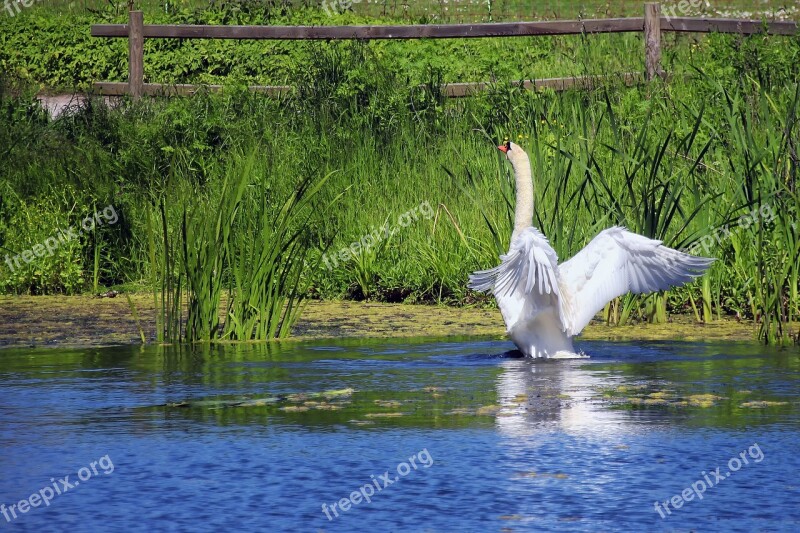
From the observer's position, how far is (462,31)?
16406 mm

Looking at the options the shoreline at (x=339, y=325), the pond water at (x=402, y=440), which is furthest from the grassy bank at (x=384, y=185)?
the pond water at (x=402, y=440)

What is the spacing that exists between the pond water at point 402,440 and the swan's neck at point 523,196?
875 millimetres

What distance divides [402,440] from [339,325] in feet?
13.1

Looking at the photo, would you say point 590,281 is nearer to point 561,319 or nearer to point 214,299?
point 561,319

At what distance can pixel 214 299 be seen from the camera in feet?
31.8

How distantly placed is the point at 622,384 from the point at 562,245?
2512mm

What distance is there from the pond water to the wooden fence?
7.20m

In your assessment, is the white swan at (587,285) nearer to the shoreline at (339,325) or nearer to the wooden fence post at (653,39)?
the shoreline at (339,325)

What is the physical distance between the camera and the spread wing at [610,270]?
29.6 ft

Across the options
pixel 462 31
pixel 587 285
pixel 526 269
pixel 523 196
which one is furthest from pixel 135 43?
pixel 526 269

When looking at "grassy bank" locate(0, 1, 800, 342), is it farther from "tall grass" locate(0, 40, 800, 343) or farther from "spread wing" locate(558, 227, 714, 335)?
"spread wing" locate(558, 227, 714, 335)

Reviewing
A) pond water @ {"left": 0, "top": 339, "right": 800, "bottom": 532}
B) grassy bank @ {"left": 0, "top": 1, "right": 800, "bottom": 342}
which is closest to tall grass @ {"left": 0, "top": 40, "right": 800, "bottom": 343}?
grassy bank @ {"left": 0, "top": 1, "right": 800, "bottom": 342}

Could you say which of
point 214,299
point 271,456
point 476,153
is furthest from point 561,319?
point 476,153

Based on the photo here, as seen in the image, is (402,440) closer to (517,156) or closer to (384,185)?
(517,156)
